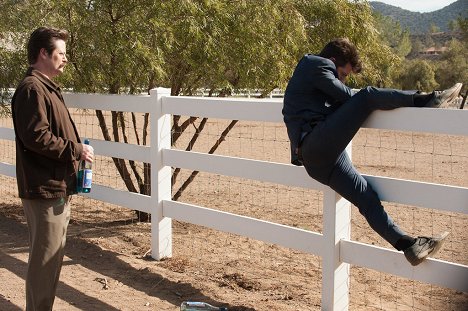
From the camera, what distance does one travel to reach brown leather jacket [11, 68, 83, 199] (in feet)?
15.4

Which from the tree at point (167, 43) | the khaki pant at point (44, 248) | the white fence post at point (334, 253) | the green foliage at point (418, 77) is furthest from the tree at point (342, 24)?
the green foliage at point (418, 77)

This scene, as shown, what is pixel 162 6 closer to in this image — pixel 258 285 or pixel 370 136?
pixel 258 285

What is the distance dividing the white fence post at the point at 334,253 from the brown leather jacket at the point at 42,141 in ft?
6.29

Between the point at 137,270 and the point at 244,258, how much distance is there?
4.20 feet

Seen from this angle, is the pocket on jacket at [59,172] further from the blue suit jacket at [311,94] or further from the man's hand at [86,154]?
the blue suit jacket at [311,94]

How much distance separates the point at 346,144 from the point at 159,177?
2.90m

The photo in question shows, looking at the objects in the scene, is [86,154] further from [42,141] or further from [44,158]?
[42,141]

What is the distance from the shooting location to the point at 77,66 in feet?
29.5

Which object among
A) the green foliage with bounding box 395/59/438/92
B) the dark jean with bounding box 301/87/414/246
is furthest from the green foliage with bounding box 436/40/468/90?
the dark jean with bounding box 301/87/414/246

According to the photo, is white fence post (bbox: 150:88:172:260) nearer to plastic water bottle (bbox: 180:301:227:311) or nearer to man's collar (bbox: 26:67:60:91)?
plastic water bottle (bbox: 180:301:227:311)

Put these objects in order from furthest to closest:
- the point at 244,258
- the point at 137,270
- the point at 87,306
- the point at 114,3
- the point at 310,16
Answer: the point at 310,16, the point at 114,3, the point at 244,258, the point at 137,270, the point at 87,306

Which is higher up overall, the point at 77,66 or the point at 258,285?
the point at 77,66

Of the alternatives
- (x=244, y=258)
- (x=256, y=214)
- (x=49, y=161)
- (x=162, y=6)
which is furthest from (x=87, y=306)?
(x=256, y=214)

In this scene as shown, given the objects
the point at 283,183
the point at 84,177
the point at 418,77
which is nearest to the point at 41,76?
the point at 84,177
